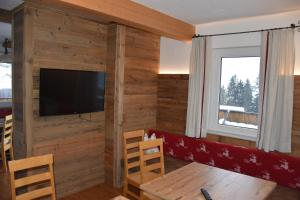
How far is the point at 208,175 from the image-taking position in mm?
2178

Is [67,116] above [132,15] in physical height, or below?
below

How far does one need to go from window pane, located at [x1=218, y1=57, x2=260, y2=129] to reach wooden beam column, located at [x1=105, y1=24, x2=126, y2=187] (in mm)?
1494

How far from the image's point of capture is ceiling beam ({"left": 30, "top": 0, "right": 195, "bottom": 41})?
2.37m

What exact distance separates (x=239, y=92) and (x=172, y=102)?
1.04m

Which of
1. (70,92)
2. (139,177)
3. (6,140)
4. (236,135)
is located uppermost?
(70,92)

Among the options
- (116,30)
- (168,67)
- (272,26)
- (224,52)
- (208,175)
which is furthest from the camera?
(168,67)

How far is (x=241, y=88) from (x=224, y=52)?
58cm

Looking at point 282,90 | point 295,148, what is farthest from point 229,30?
point 295,148

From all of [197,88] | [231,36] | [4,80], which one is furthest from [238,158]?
[4,80]

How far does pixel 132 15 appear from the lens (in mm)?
2840

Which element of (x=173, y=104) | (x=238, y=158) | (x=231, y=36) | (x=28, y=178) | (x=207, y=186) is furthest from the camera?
(x=173, y=104)

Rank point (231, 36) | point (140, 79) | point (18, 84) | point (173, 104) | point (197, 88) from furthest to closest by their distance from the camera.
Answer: point (173, 104)
point (140, 79)
point (197, 88)
point (231, 36)
point (18, 84)

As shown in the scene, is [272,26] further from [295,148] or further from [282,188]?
[282,188]

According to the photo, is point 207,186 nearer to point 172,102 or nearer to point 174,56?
point 172,102
